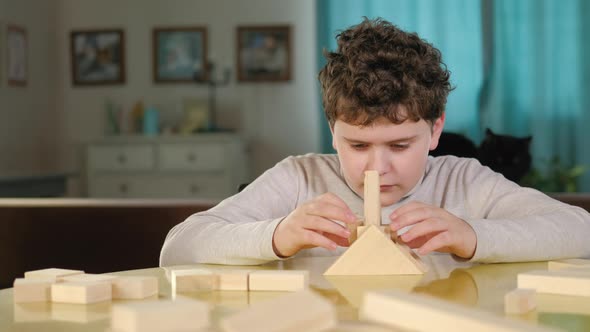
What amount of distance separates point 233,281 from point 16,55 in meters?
5.90

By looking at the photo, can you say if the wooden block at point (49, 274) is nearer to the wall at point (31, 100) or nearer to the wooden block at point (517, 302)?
the wooden block at point (517, 302)

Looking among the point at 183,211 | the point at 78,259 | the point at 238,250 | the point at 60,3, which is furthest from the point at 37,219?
the point at 60,3

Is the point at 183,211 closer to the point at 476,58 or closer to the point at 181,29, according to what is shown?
the point at 476,58

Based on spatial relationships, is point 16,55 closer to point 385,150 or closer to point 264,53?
point 264,53

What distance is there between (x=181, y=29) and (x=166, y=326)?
646 cm

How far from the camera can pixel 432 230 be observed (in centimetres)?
133

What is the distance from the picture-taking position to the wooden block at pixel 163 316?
0.74 meters

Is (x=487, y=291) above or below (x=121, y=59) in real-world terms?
below

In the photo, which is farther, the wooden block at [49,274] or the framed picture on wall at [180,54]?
the framed picture on wall at [180,54]

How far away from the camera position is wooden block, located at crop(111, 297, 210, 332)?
29.2 inches

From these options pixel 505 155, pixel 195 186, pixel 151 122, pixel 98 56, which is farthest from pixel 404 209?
pixel 98 56

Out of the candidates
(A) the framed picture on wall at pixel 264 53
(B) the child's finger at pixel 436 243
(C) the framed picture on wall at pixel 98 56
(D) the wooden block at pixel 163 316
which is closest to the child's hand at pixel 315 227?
(B) the child's finger at pixel 436 243

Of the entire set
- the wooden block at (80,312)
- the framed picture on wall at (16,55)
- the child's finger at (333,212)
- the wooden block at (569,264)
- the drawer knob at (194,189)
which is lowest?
the drawer knob at (194,189)

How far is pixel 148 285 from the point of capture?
1.06 metres
